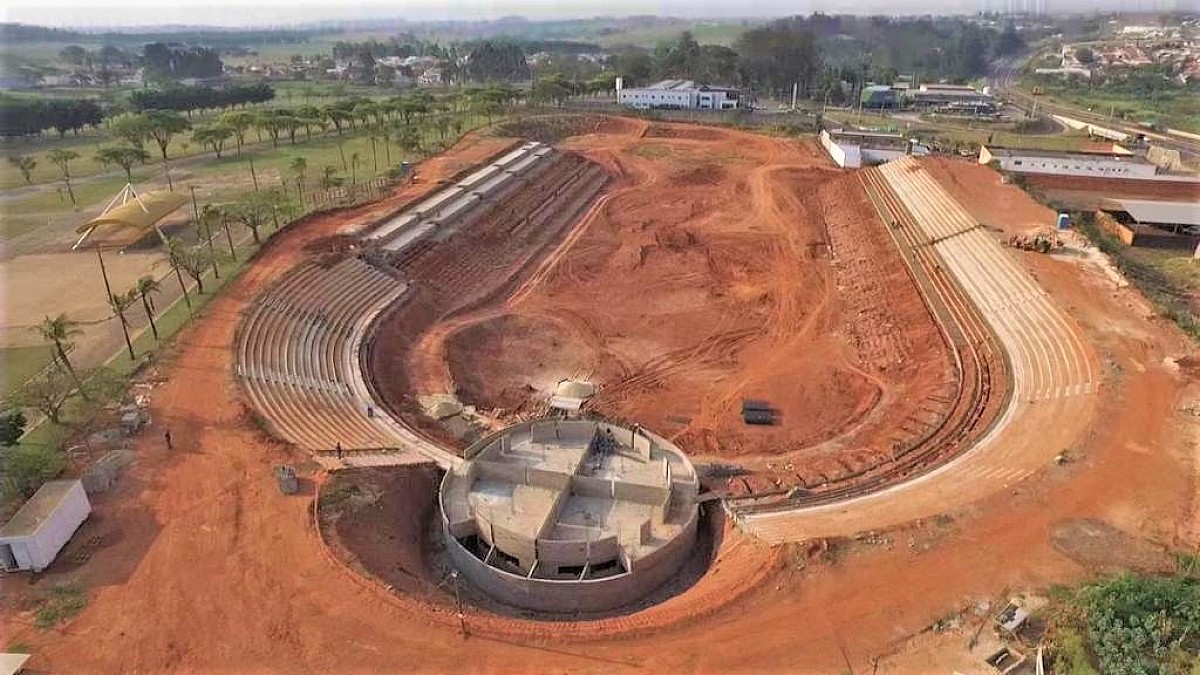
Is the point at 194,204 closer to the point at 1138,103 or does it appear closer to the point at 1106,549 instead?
the point at 1106,549

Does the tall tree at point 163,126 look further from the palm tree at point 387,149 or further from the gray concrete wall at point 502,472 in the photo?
the gray concrete wall at point 502,472

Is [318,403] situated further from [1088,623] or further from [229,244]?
[1088,623]

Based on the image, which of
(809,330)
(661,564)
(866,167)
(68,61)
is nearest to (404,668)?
(661,564)

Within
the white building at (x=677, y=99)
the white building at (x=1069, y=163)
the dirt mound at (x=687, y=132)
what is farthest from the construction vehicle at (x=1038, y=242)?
the white building at (x=677, y=99)

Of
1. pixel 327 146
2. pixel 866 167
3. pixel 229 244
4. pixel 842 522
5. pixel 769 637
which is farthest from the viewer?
pixel 327 146

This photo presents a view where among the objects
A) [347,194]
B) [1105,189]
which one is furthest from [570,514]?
[1105,189]

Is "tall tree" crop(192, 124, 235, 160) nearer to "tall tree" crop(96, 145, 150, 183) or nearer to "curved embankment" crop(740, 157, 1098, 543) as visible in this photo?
"tall tree" crop(96, 145, 150, 183)
